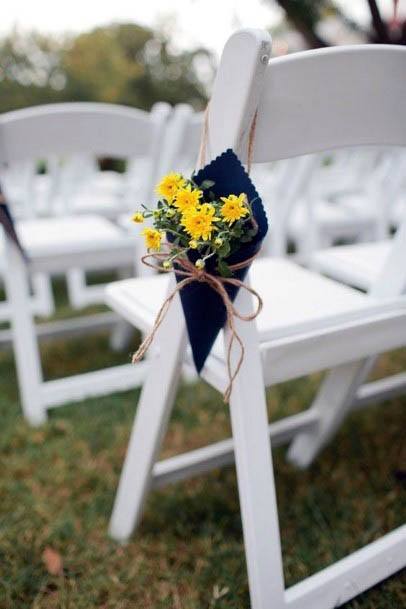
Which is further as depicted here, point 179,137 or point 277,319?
point 179,137

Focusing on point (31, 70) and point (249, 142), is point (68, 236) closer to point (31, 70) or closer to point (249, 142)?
point (249, 142)

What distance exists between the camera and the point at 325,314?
0.89 meters

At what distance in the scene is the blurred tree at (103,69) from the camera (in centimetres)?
593

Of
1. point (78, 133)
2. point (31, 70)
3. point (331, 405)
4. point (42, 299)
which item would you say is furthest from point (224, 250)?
point (31, 70)

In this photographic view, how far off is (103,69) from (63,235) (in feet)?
20.4

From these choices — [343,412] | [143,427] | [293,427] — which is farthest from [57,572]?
[343,412]

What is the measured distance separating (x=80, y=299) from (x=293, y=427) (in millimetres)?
1523

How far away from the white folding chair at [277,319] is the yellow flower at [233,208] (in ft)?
0.25

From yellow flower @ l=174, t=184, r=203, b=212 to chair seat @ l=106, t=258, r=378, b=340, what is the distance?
0.91 ft

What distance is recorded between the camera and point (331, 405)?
1.32m

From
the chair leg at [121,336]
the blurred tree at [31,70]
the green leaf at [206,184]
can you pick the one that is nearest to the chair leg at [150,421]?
the green leaf at [206,184]

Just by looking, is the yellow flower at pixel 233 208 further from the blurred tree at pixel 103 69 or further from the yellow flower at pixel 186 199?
the blurred tree at pixel 103 69

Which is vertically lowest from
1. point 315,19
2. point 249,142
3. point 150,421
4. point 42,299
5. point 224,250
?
point 42,299

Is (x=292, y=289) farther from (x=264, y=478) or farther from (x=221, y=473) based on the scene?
(x=221, y=473)
